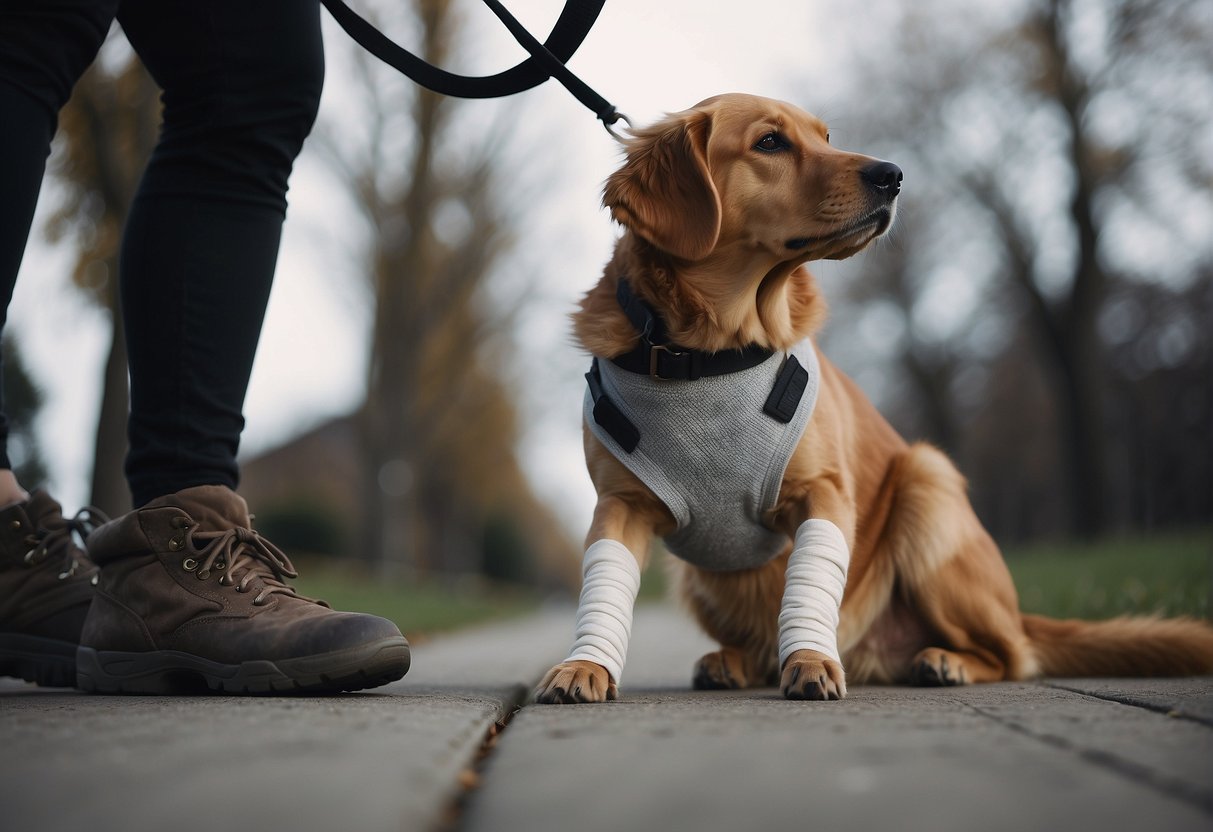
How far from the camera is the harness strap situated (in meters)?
2.57

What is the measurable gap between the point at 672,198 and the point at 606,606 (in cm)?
101

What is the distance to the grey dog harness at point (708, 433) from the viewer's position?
2381 millimetres

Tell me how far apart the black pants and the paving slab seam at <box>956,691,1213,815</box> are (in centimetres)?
167

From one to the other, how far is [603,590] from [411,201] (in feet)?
50.2

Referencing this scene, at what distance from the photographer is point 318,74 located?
2.35 m

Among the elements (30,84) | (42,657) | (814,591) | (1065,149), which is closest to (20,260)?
(30,84)

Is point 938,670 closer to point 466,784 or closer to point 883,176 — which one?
point 883,176

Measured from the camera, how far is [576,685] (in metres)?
2.00

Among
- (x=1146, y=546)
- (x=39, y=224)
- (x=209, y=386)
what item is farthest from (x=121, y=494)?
(x=1146, y=546)

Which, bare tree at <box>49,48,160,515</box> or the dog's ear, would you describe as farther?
bare tree at <box>49,48,160,515</box>

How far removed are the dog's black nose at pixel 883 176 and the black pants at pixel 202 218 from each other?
50.8 inches

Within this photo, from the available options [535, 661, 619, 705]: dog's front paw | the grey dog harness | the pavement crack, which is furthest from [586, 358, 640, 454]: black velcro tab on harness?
the pavement crack

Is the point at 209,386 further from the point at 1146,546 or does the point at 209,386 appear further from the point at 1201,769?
the point at 1146,546

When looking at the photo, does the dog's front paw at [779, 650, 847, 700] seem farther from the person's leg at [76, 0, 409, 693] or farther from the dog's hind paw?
the person's leg at [76, 0, 409, 693]
